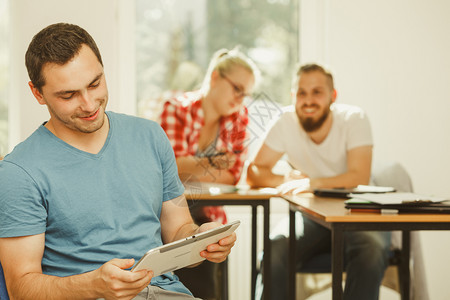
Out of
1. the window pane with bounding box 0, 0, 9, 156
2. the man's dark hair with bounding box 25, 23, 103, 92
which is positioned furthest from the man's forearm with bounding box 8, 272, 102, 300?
the window pane with bounding box 0, 0, 9, 156

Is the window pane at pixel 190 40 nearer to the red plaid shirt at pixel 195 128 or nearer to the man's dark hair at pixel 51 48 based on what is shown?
the red plaid shirt at pixel 195 128

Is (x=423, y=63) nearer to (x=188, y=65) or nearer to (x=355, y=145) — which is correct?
(x=355, y=145)

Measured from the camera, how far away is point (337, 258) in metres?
1.61

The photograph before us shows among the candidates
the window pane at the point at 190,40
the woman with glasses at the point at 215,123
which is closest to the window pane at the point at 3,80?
the window pane at the point at 190,40

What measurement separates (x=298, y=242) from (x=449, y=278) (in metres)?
1.45

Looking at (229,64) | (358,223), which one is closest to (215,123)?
(229,64)

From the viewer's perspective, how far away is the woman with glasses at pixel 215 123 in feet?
8.46

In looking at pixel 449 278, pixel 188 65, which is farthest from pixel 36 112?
pixel 449 278

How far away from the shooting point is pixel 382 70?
3.31 meters

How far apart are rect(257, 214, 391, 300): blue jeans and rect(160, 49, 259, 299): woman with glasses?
33cm

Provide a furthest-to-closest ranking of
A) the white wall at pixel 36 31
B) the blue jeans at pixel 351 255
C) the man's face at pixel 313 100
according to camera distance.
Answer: the white wall at pixel 36 31
the man's face at pixel 313 100
the blue jeans at pixel 351 255

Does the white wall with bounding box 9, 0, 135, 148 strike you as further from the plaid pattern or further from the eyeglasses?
the eyeglasses

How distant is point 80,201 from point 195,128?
1380mm

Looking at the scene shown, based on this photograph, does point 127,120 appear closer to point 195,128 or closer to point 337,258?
point 337,258
